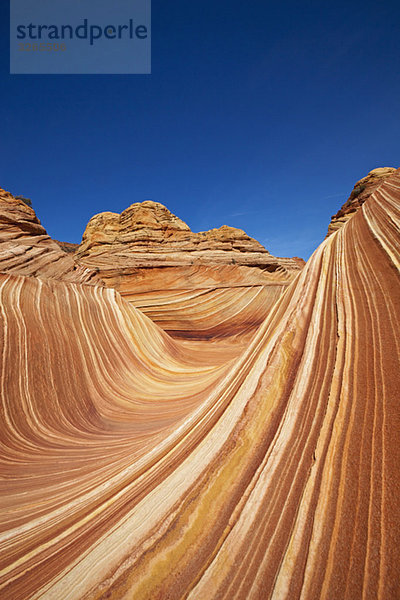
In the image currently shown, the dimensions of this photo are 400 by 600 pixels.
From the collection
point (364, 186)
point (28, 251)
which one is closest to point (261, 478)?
point (28, 251)

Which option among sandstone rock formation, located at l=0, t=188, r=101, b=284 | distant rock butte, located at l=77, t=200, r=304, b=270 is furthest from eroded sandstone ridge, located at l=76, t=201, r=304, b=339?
sandstone rock formation, located at l=0, t=188, r=101, b=284

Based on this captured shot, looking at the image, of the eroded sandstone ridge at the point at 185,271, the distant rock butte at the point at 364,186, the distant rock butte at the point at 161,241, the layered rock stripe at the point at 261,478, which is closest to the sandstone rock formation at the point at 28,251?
the eroded sandstone ridge at the point at 185,271

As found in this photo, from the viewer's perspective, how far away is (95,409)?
1.95 metres

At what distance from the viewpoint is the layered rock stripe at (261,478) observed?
1.65 ft

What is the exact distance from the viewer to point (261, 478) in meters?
0.67

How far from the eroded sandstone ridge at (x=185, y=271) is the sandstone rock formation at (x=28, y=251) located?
1.59m

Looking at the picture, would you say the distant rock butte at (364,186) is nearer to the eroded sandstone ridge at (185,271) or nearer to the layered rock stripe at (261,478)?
the eroded sandstone ridge at (185,271)

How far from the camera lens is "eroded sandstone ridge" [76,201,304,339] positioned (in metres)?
5.87

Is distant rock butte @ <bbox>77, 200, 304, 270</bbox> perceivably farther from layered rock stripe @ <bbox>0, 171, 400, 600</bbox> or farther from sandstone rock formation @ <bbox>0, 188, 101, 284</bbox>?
layered rock stripe @ <bbox>0, 171, 400, 600</bbox>

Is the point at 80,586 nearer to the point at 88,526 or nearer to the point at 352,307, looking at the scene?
the point at 88,526

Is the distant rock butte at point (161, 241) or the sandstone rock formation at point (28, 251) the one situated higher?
the distant rock butte at point (161, 241)

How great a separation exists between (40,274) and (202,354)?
2611 mm

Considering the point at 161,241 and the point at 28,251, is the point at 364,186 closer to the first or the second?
the point at 161,241

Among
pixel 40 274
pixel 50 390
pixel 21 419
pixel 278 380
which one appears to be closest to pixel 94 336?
pixel 50 390
